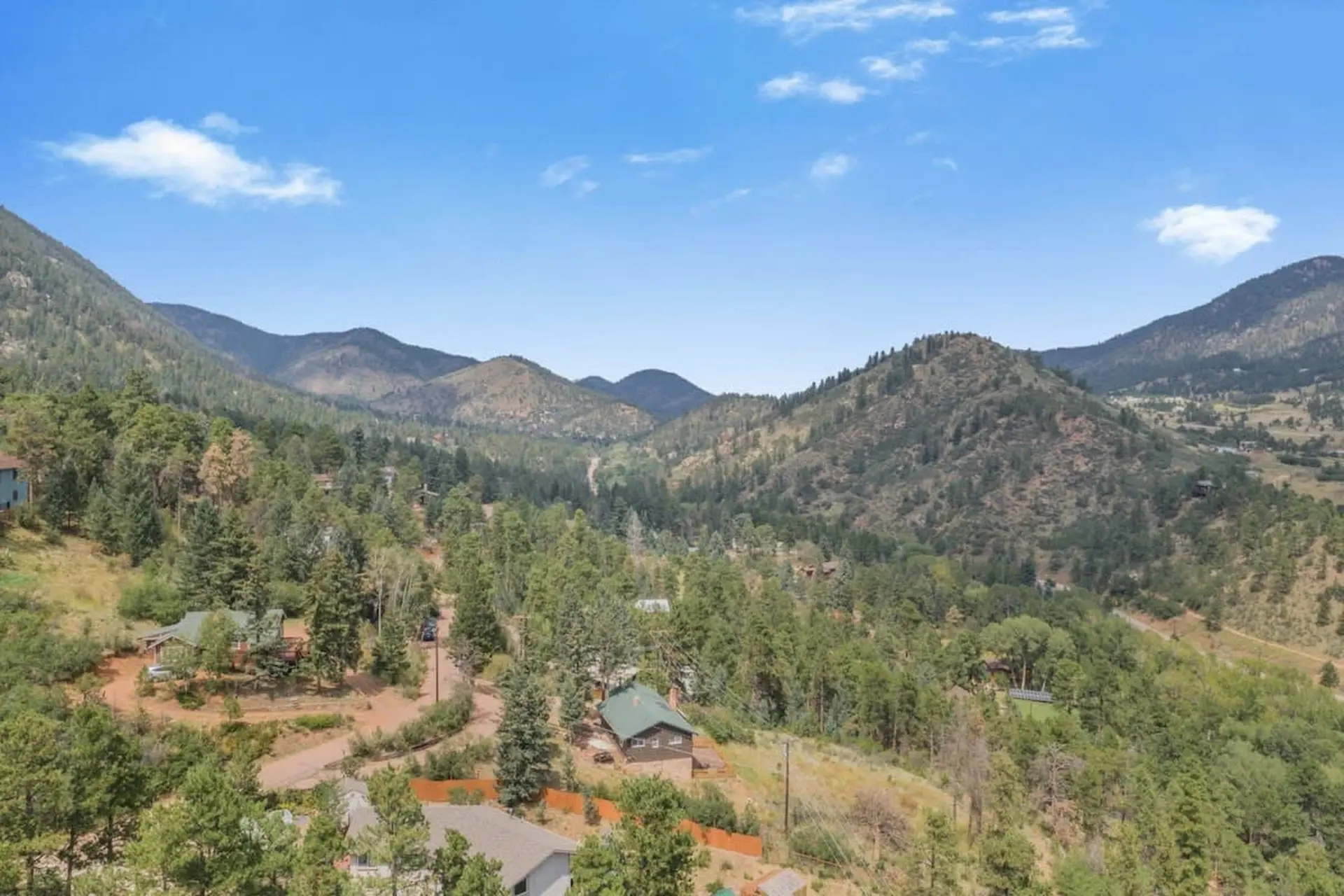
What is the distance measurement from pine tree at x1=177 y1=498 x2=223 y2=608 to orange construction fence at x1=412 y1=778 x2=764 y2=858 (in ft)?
71.6

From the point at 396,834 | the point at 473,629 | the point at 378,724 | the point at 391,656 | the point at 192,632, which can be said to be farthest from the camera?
the point at 473,629

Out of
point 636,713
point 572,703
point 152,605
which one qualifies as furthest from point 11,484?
point 636,713

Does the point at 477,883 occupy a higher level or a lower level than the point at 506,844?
higher

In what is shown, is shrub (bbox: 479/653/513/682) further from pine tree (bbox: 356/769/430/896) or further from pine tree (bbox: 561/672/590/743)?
pine tree (bbox: 356/769/430/896)

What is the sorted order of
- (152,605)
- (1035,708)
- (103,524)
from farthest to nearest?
(1035,708) → (103,524) → (152,605)

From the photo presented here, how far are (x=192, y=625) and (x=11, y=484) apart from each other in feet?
84.8

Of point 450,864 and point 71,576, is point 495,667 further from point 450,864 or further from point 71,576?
point 450,864

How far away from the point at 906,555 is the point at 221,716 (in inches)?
5403

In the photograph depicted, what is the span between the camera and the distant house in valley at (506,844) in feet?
95.0

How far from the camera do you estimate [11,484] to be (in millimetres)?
60562

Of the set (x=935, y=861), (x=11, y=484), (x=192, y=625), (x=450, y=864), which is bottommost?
(x=935, y=861)

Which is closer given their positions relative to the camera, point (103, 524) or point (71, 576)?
point (71, 576)

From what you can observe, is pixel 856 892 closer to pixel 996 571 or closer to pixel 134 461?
pixel 134 461

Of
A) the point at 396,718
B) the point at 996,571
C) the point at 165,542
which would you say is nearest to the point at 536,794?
the point at 396,718
